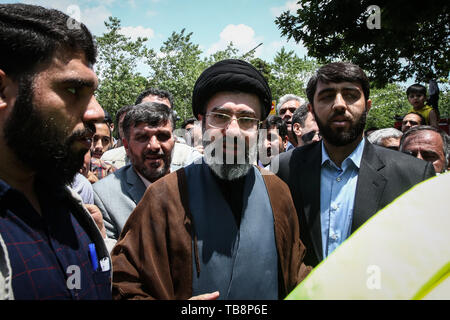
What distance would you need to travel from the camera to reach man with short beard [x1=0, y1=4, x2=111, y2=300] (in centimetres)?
105

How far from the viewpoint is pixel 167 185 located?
1705mm

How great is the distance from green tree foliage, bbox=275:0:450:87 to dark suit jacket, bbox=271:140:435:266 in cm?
930

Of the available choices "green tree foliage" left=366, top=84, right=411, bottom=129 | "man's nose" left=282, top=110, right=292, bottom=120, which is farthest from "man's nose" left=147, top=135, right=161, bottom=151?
"green tree foliage" left=366, top=84, right=411, bottom=129

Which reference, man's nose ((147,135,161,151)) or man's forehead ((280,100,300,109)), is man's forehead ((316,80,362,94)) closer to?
man's nose ((147,135,161,151))

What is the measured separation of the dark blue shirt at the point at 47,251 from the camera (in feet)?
3.30

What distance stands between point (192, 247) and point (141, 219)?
0.29m

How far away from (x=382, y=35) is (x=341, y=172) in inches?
431

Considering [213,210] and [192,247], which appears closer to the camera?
[192,247]

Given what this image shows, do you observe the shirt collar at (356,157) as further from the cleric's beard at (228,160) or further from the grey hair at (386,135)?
the grey hair at (386,135)

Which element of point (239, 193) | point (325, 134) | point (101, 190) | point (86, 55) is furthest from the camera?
point (101, 190)

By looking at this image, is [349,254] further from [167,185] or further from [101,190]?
[101,190]

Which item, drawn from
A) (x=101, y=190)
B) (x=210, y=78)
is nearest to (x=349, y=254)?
(x=210, y=78)

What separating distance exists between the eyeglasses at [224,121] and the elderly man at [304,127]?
189cm

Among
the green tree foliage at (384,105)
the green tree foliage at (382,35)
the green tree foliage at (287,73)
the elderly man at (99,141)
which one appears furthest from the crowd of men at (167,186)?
the green tree foliage at (384,105)
